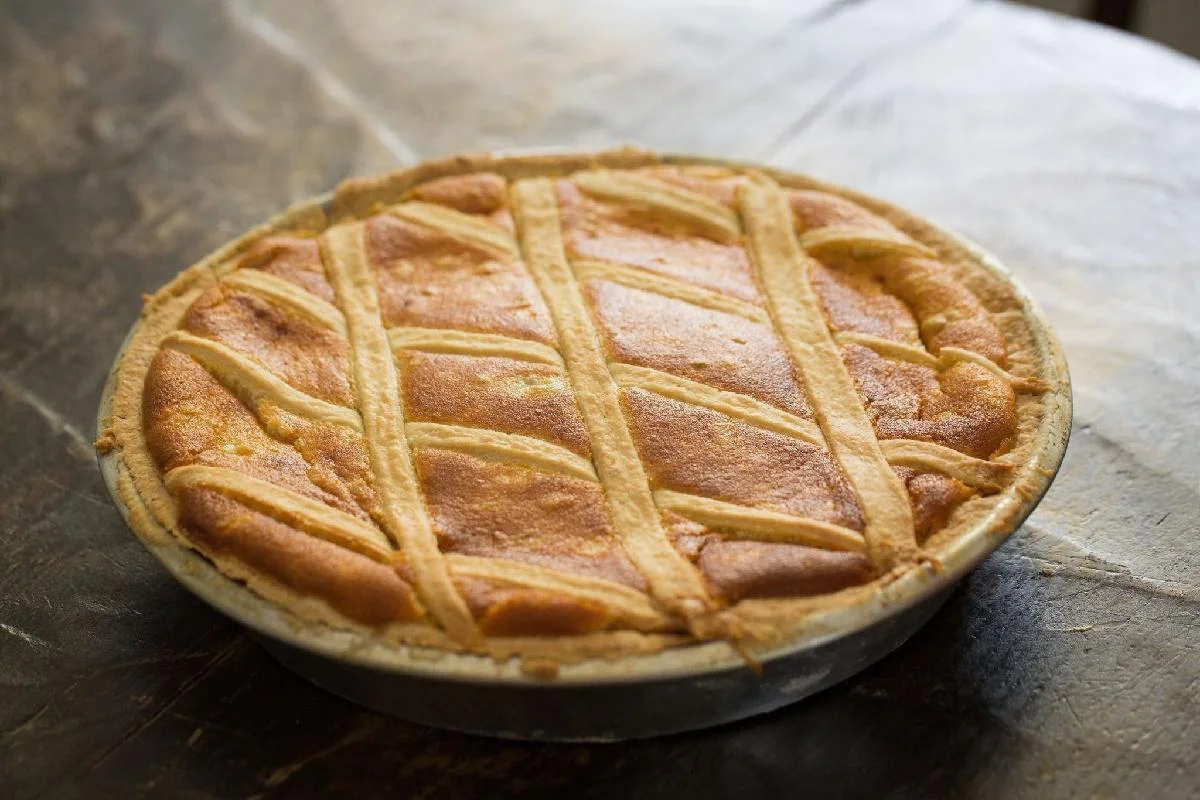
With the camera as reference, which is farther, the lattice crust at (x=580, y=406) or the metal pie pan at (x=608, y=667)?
the lattice crust at (x=580, y=406)

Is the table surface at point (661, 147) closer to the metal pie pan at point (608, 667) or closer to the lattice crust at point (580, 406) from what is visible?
the metal pie pan at point (608, 667)

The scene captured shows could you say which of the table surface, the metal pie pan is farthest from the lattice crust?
the table surface

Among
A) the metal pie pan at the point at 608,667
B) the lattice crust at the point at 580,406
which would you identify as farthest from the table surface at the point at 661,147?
the lattice crust at the point at 580,406

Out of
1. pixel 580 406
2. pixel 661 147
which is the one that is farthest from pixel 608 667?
pixel 661 147

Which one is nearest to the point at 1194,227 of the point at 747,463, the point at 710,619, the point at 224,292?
the point at 747,463

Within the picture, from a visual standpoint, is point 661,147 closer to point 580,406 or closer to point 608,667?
point 580,406

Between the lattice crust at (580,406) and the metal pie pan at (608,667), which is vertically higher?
the lattice crust at (580,406)
